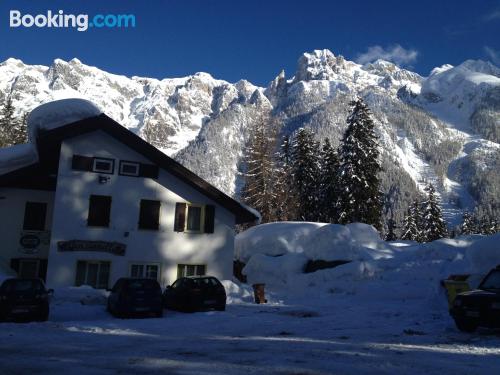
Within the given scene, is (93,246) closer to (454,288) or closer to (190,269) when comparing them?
(190,269)

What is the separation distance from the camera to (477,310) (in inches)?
496

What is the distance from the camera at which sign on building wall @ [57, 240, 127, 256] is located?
79.8 ft

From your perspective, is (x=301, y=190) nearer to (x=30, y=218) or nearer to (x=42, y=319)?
(x=30, y=218)

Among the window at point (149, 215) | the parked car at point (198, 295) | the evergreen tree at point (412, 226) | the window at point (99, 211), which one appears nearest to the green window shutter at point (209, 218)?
the window at point (149, 215)

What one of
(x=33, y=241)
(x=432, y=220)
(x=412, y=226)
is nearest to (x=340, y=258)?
(x=33, y=241)

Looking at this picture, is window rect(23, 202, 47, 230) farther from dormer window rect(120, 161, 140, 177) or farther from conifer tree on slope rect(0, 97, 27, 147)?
conifer tree on slope rect(0, 97, 27, 147)

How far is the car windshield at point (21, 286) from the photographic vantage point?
1620 centimetres

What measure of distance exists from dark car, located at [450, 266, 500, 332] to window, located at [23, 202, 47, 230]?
67.5 ft

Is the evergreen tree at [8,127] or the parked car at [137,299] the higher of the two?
the evergreen tree at [8,127]

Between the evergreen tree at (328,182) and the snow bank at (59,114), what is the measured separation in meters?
31.1

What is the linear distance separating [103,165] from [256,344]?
1725cm

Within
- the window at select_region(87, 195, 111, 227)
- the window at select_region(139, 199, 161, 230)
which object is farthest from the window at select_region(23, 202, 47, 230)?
the window at select_region(139, 199, 161, 230)

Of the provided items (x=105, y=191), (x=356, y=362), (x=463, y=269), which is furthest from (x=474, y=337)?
(x=105, y=191)

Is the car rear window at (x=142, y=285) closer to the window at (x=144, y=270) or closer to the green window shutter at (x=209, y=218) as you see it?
the window at (x=144, y=270)
